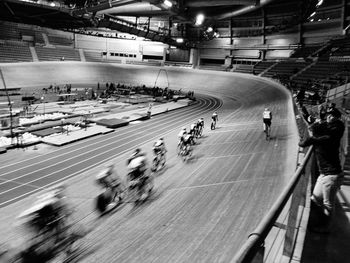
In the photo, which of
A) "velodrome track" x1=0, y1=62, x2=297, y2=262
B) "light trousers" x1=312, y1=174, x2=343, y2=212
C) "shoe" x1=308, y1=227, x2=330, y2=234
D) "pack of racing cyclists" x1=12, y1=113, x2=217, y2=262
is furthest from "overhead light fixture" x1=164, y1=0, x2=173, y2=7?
"shoe" x1=308, y1=227, x2=330, y2=234

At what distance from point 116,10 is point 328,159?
42668mm

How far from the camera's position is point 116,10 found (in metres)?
40.9

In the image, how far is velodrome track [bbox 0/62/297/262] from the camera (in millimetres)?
4840

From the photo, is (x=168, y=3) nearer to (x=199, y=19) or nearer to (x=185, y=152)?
(x=199, y=19)

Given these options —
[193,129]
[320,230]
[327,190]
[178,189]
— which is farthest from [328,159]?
[193,129]

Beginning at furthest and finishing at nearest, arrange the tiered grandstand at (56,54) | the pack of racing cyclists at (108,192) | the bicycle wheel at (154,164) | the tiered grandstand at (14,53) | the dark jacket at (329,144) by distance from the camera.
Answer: the tiered grandstand at (56,54)
the tiered grandstand at (14,53)
the bicycle wheel at (154,164)
the pack of racing cyclists at (108,192)
the dark jacket at (329,144)

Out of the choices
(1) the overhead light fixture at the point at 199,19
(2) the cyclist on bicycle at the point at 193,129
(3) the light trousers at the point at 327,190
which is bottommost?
(2) the cyclist on bicycle at the point at 193,129

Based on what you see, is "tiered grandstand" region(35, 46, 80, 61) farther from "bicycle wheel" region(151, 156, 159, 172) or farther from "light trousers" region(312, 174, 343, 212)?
"light trousers" region(312, 174, 343, 212)

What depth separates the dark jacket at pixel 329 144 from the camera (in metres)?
3.51

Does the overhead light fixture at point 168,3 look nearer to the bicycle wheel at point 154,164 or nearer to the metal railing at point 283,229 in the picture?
the bicycle wheel at point 154,164

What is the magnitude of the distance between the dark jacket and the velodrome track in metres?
1.77

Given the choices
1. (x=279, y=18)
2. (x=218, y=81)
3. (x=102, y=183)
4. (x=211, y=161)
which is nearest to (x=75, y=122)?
(x=211, y=161)

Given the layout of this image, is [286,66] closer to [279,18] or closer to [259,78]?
[259,78]

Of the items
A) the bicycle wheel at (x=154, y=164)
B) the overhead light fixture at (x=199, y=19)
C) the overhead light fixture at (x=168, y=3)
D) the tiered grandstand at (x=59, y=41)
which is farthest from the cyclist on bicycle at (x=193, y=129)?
the tiered grandstand at (x=59, y=41)
